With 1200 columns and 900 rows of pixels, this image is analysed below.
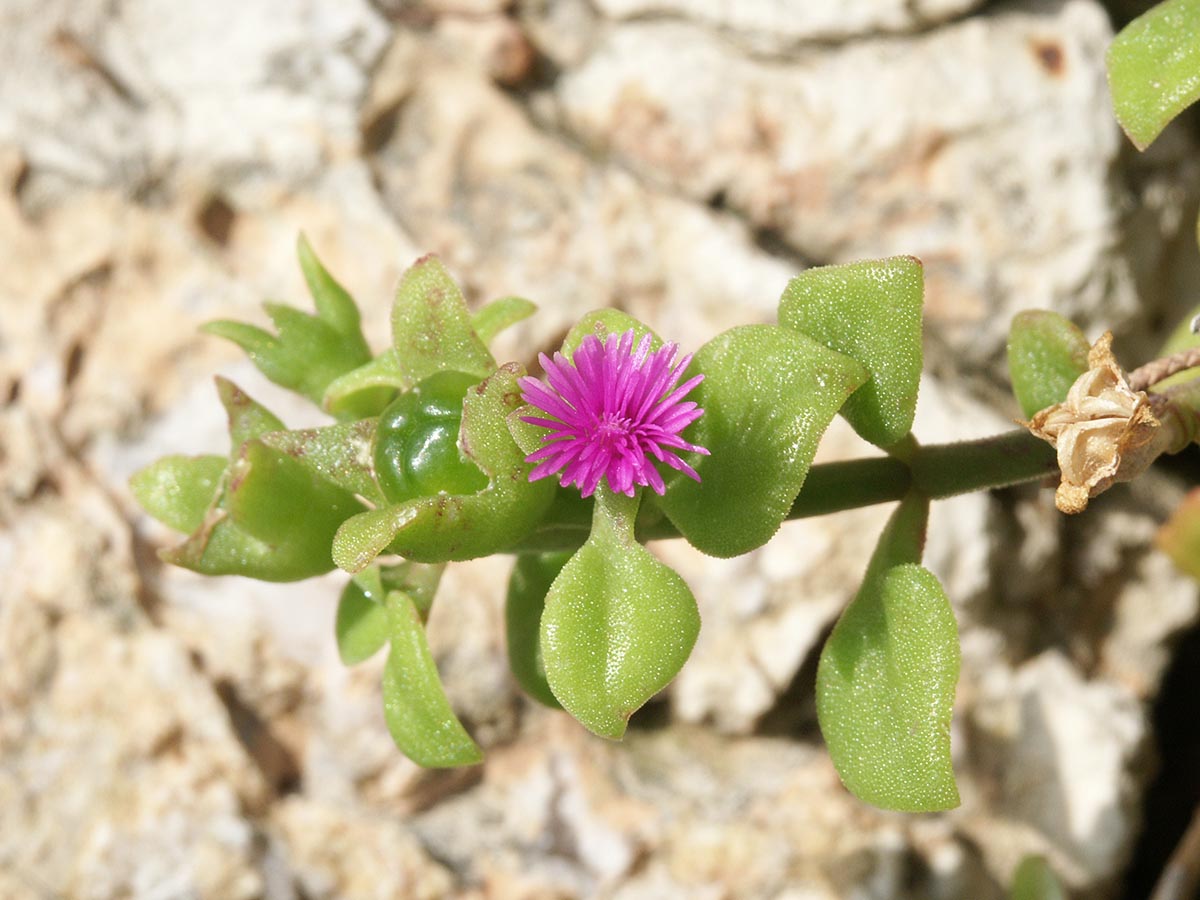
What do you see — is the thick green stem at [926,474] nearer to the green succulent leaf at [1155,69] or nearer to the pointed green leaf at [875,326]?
the pointed green leaf at [875,326]

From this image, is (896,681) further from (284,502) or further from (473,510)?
(284,502)

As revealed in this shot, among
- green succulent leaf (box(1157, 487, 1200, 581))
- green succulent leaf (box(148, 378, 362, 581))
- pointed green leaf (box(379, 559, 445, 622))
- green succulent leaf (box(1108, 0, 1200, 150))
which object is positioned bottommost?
green succulent leaf (box(1157, 487, 1200, 581))

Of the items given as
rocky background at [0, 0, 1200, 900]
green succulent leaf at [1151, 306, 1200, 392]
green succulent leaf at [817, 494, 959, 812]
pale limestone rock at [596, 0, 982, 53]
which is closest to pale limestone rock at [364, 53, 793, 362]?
rocky background at [0, 0, 1200, 900]

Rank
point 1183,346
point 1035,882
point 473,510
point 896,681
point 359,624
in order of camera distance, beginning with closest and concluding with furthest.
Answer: point 473,510 → point 896,681 → point 359,624 → point 1183,346 → point 1035,882

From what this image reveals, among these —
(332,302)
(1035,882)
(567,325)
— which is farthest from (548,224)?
(1035,882)

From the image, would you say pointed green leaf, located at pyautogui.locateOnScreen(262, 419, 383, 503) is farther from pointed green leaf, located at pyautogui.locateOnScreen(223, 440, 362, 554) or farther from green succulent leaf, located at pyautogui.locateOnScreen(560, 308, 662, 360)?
green succulent leaf, located at pyautogui.locateOnScreen(560, 308, 662, 360)
